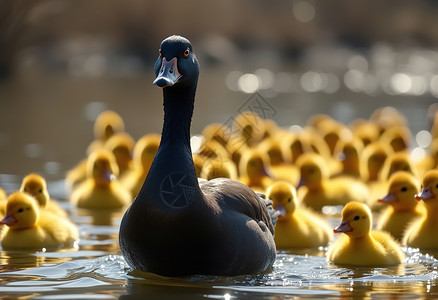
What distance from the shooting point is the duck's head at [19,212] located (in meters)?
9.23

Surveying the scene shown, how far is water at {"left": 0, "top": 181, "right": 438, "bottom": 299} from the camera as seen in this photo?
7340mm

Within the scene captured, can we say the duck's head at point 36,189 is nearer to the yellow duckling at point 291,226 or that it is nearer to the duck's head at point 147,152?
the yellow duckling at point 291,226

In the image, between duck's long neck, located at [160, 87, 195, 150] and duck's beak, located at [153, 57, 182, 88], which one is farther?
duck's long neck, located at [160, 87, 195, 150]

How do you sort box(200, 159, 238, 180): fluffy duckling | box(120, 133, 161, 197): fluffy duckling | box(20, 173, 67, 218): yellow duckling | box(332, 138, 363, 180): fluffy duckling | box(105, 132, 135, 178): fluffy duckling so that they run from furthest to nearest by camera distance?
box(105, 132, 135, 178): fluffy duckling, box(332, 138, 363, 180): fluffy duckling, box(120, 133, 161, 197): fluffy duckling, box(200, 159, 238, 180): fluffy duckling, box(20, 173, 67, 218): yellow duckling

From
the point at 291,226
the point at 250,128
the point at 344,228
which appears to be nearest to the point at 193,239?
the point at 344,228

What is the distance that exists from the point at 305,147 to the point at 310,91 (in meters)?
14.0

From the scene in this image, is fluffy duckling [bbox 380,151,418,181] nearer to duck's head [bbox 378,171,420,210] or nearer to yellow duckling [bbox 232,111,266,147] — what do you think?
duck's head [bbox 378,171,420,210]

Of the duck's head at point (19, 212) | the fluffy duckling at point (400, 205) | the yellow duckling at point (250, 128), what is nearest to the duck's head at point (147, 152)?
the yellow duckling at point (250, 128)

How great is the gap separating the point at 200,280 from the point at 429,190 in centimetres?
304

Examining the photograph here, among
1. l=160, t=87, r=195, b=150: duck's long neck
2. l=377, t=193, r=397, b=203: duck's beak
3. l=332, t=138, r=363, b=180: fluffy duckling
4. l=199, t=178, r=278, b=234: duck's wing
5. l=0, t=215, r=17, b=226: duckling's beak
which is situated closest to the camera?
l=160, t=87, r=195, b=150: duck's long neck

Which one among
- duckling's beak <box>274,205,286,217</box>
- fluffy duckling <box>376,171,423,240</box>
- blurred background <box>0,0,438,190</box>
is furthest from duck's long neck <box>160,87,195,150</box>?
blurred background <box>0,0,438,190</box>

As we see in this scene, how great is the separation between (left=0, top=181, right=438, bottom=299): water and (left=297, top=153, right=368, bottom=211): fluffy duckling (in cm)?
Answer: 271

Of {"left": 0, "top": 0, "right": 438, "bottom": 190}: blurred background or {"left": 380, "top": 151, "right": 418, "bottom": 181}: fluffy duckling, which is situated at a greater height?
{"left": 0, "top": 0, "right": 438, "bottom": 190}: blurred background

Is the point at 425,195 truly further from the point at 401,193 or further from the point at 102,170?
the point at 102,170
